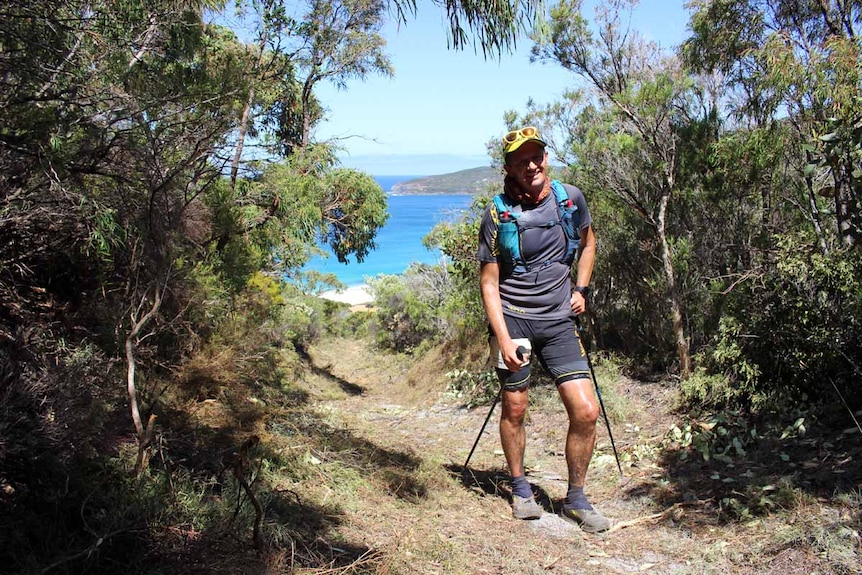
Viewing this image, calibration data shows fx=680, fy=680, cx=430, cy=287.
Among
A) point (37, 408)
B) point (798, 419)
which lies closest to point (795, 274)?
point (798, 419)

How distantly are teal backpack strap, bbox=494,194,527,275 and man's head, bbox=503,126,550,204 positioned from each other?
12 cm

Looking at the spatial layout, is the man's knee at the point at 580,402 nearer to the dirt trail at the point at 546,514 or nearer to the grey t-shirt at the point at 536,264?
the grey t-shirt at the point at 536,264

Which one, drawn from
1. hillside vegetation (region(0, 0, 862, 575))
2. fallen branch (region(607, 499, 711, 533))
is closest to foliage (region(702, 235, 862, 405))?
hillside vegetation (region(0, 0, 862, 575))

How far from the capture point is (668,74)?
666 centimetres

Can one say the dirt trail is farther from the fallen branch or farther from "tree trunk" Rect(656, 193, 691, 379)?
"tree trunk" Rect(656, 193, 691, 379)

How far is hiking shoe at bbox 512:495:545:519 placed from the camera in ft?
12.7

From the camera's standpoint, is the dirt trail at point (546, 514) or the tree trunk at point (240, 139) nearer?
the dirt trail at point (546, 514)

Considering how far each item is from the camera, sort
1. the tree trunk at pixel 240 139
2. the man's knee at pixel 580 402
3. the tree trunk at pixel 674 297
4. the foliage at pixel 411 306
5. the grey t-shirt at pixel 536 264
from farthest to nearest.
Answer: the foliage at pixel 411 306
the tree trunk at pixel 674 297
the tree trunk at pixel 240 139
the grey t-shirt at pixel 536 264
the man's knee at pixel 580 402

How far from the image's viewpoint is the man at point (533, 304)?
3.77m

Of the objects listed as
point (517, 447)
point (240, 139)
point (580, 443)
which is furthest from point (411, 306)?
point (580, 443)

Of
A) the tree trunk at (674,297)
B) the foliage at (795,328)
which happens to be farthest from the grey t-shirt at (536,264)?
the tree trunk at (674,297)

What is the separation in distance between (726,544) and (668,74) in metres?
4.84

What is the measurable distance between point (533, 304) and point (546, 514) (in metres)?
1.24

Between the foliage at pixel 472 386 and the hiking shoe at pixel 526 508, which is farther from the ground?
the hiking shoe at pixel 526 508
